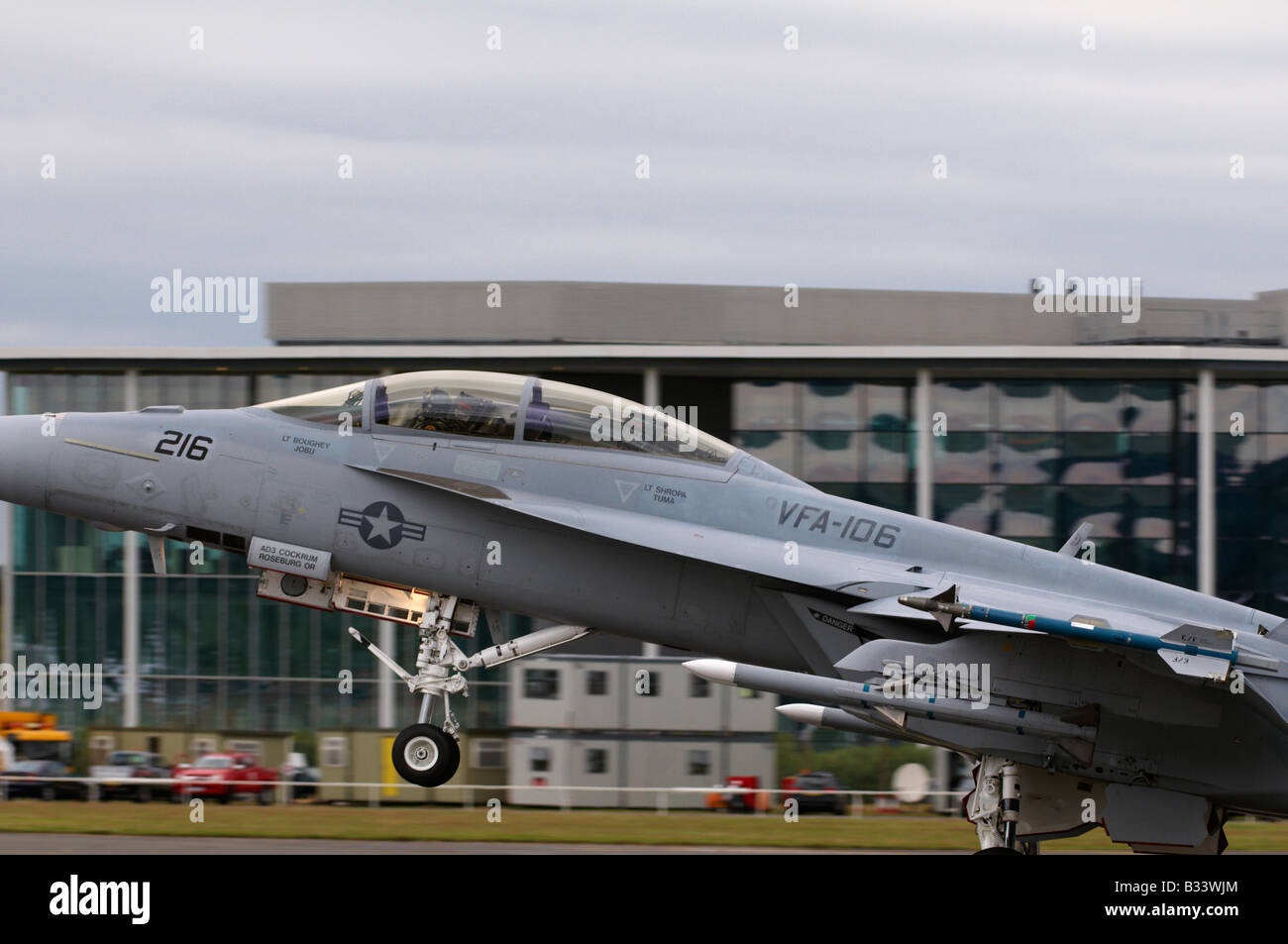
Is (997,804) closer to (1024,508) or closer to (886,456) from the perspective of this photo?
(886,456)

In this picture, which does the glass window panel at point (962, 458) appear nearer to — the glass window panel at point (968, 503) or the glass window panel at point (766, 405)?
the glass window panel at point (968, 503)

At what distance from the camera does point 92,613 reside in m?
30.4

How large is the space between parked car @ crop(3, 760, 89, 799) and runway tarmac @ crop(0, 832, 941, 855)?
3.88 metres

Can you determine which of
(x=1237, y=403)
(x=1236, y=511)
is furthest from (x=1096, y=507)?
(x=1237, y=403)

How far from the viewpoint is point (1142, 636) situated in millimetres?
11422

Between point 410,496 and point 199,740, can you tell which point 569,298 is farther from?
point 410,496

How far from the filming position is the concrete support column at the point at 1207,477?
1132 inches

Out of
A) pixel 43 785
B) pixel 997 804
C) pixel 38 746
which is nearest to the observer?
pixel 997 804

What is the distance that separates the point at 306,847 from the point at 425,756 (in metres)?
6.19

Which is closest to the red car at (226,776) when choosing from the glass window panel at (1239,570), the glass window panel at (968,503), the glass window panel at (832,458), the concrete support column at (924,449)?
the glass window panel at (832,458)

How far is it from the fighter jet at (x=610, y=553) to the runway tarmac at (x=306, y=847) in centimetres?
525

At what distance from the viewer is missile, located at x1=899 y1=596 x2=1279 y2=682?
11.2m

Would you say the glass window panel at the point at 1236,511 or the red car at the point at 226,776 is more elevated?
the glass window panel at the point at 1236,511

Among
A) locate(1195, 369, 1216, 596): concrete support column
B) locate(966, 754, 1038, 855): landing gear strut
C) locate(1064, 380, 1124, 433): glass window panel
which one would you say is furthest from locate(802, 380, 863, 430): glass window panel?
locate(966, 754, 1038, 855): landing gear strut
